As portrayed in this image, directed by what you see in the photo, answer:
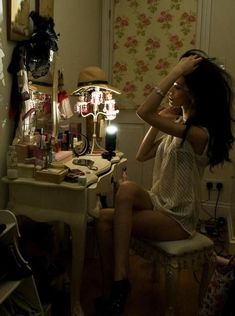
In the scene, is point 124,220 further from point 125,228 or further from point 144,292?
point 144,292

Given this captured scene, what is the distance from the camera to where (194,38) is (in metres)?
3.07

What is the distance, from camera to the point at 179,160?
1.76 meters

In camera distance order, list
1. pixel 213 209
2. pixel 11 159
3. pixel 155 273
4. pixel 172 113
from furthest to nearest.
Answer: pixel 213 209 → pixel 155 273 → pixel 172 113 → pixel 11 159

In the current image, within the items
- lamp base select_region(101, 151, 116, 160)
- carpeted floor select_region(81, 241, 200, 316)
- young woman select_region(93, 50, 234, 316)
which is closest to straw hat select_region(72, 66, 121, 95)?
lamp base select_region(101, 151, 116, 160)

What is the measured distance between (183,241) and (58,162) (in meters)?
0.80

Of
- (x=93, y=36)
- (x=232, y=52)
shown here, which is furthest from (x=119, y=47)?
(x=232, y=52)

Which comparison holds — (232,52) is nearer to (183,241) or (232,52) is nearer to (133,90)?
(133,90)

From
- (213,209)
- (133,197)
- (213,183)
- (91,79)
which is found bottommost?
(213,209)

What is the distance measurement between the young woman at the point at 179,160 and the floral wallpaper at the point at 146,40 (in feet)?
4.59

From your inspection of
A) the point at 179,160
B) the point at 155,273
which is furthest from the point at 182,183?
the point at 155,273

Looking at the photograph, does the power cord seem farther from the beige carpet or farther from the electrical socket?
the beige carpet

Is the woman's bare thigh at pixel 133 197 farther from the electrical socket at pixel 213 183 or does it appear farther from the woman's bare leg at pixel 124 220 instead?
the electrical socket at pixel 213 183

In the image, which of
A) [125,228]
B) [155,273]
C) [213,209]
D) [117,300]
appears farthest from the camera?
[213,209]

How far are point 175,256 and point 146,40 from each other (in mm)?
2142
